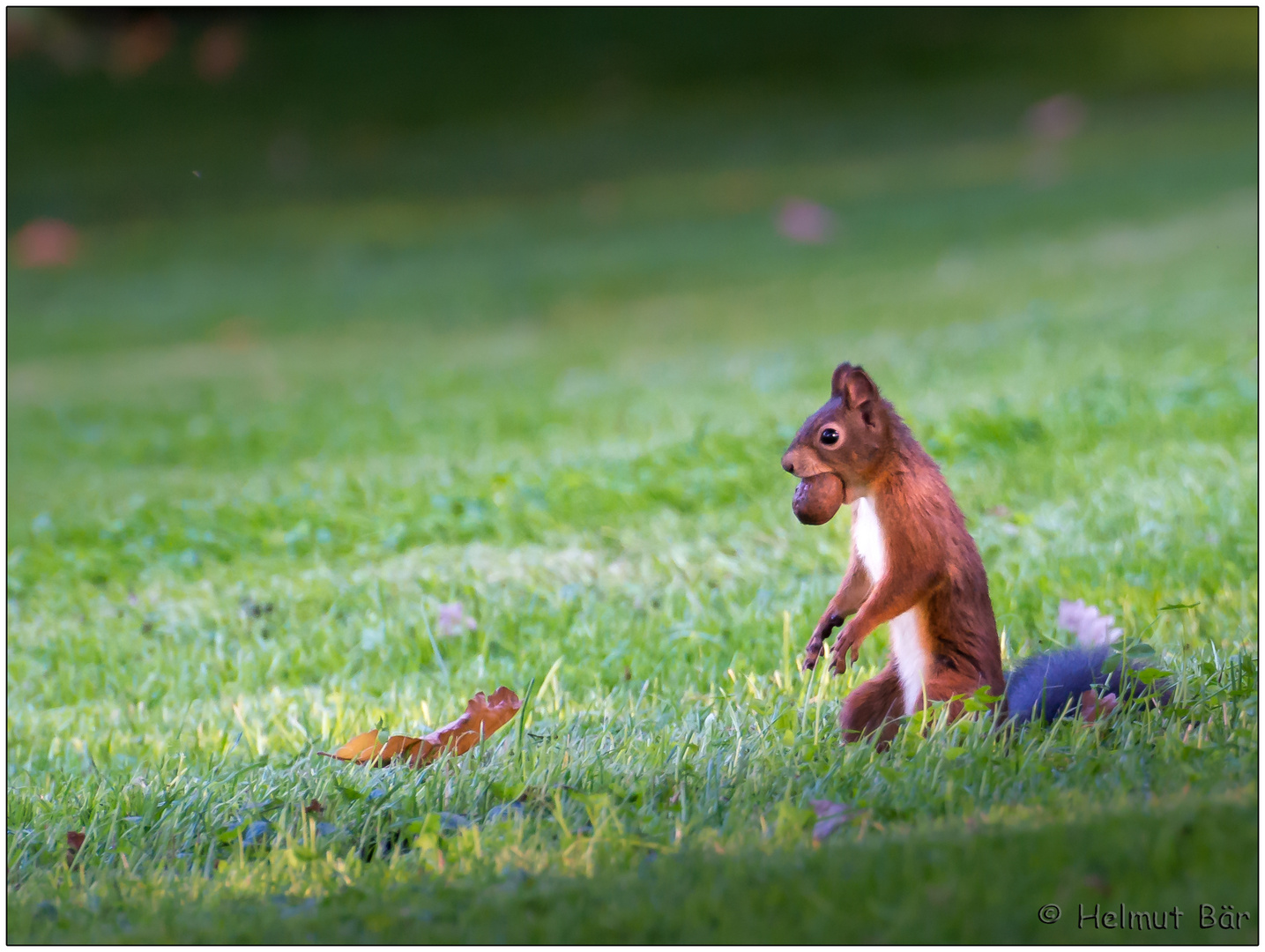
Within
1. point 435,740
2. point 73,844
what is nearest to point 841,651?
point 435,740

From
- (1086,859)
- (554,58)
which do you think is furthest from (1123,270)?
(554,58)

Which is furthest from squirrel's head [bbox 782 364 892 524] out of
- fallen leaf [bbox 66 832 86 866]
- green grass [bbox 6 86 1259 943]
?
fallen leaf [bbox 66 832 86 866]

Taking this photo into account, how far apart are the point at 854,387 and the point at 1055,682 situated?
958mm

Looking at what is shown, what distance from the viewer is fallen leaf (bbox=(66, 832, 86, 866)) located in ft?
11.1

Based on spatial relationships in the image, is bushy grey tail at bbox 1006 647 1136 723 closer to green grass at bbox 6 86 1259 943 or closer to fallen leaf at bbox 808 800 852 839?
green grass at bbox 6 86 1259 943

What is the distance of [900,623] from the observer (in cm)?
342

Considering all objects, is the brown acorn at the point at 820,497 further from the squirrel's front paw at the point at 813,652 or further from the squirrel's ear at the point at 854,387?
the squirrel's front paw at the point at 813,652

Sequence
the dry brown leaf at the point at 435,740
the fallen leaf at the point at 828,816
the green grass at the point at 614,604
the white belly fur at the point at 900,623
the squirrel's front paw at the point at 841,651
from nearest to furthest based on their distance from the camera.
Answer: the green grass at the point at 614,604
the fallen leaf at the point at 828,816
the squirrel's front paw at the point at 841,651
the white belly fur at the point at 900,623
the dry brown leaf at the point at 435,740

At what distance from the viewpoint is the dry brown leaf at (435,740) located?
147 inches

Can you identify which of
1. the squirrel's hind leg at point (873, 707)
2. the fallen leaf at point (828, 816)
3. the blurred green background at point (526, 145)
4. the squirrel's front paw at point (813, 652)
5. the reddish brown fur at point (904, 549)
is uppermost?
the blurred green background at point (526, 145)

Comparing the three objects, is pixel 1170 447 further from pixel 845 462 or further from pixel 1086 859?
pixel 1086 859

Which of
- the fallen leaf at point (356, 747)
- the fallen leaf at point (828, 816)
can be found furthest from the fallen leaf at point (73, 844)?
the fallen leaf at point (828, 816)

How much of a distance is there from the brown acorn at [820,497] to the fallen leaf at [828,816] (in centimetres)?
70

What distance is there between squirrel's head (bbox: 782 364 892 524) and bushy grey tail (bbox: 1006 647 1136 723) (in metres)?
0.69
